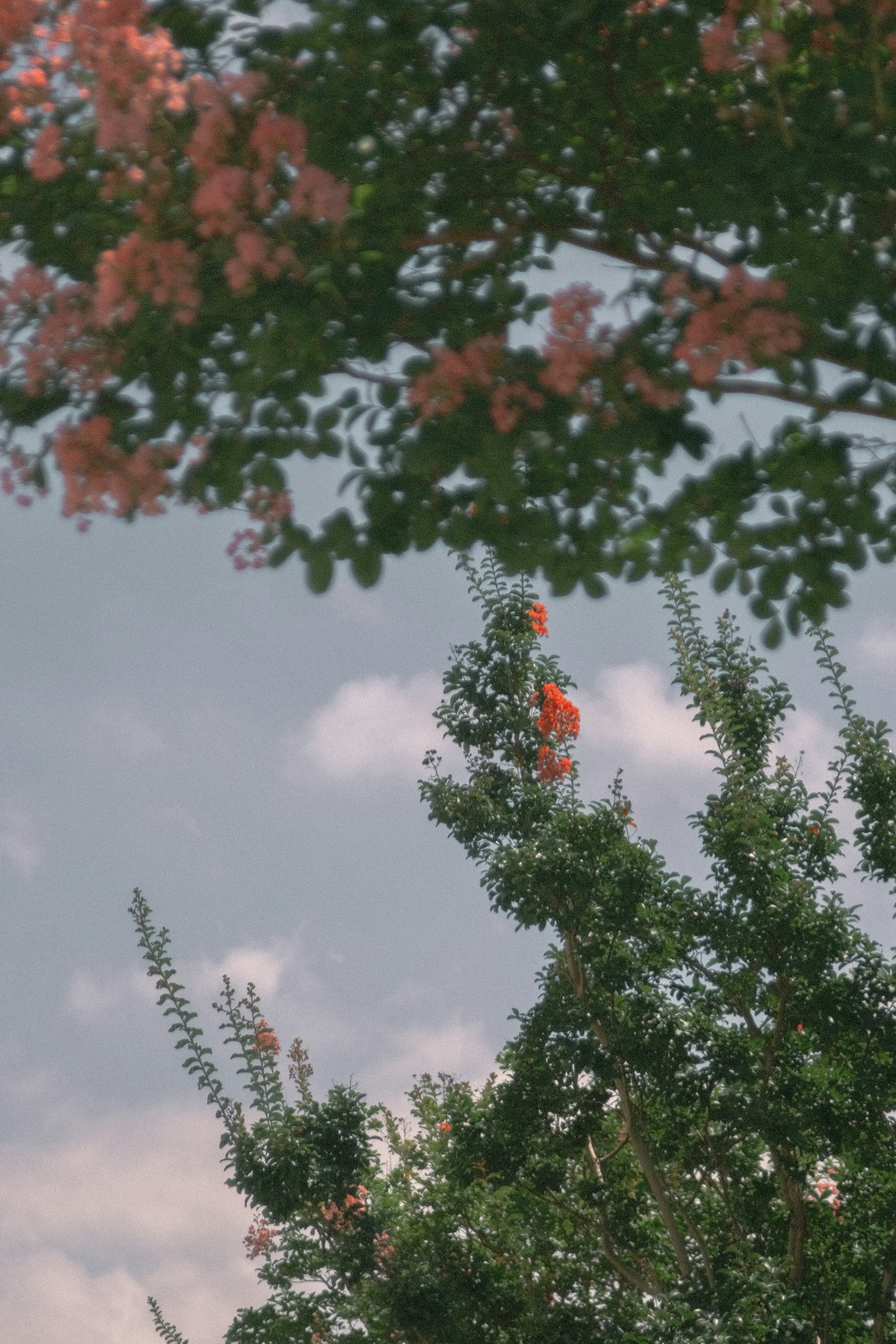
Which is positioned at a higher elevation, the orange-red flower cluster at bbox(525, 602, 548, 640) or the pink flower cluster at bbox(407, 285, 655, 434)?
the orange-red flower cluster at bbox(525, 602, 548, 640)

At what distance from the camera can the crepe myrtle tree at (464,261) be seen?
11.3 feet

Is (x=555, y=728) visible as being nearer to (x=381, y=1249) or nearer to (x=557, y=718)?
(x=557, y=718)

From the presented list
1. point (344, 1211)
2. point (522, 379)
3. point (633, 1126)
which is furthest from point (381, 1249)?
point (522, 379)

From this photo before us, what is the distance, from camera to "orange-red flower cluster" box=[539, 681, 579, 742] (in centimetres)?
1133

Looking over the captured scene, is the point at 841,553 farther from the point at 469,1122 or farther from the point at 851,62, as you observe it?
the point at 469,1122

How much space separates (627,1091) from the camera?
1023cm

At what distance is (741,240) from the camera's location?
4.32 m

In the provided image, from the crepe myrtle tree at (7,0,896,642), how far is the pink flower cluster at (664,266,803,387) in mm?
10

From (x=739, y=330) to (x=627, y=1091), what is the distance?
312 inches

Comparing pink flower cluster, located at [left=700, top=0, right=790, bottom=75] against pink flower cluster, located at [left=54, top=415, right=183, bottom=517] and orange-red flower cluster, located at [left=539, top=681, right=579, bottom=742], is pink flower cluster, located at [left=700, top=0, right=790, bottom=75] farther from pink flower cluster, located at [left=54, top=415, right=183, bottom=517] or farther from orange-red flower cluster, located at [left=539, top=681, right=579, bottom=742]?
orange-red flower cluster, located at [left=539, top=681, right=579, bottom=742]

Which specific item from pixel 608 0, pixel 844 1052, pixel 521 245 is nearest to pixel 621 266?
pixel 521 245

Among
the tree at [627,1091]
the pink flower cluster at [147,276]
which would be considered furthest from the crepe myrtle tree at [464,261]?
the tree at [627,1091]

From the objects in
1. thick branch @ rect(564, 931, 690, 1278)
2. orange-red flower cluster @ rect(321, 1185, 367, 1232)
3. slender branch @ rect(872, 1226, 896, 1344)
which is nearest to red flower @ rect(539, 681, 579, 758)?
thick branch @ rect(564, 931, 690, 1278)

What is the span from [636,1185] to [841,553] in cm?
900
